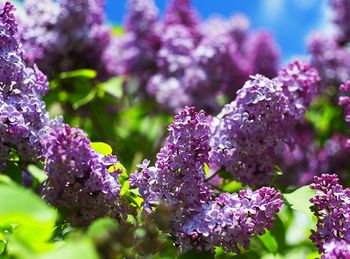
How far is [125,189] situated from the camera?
86.6 inches

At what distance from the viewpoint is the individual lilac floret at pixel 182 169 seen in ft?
6.83

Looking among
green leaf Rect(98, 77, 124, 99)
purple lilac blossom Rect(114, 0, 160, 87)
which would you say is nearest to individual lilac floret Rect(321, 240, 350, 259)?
green leaf Rect(98, 77, 124, 99)

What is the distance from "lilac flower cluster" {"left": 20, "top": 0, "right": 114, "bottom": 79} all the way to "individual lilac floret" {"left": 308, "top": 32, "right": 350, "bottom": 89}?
6.31 ft

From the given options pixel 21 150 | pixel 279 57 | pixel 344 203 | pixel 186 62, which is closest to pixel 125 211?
pixel 21 150

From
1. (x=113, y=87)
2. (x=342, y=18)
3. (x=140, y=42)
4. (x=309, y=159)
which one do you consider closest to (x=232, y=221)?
(x=113, y=87)

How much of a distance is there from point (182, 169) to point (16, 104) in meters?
0.74

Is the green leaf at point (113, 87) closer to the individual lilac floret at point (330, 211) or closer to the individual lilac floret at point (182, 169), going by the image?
the individual lilac floret at point (182, 169)

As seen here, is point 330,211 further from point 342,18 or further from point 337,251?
point 342,18

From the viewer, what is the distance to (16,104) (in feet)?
7.68

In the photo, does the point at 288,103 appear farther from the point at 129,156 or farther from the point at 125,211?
the point at 129,156

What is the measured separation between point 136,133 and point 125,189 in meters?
2.71

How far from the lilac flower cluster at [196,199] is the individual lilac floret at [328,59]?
10.7 feet

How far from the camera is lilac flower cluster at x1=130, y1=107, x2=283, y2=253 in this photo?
201 centimetres

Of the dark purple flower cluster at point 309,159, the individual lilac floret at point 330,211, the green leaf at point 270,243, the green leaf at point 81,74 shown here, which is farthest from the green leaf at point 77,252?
the dark purple flower cluster at point 309,159
